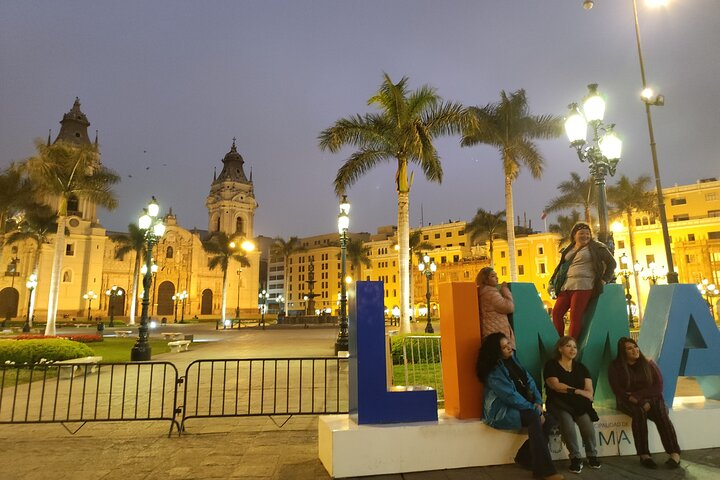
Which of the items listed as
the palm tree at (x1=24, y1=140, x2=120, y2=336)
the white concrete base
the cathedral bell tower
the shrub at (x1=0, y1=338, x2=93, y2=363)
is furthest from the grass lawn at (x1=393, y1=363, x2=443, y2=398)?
the cathedral bell tower

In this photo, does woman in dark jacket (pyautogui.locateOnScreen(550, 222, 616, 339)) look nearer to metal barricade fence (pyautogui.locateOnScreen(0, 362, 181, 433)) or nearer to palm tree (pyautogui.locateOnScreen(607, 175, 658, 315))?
metal barricade fence (pyautogui.locateOnScreen(0, 362, 181, 433))

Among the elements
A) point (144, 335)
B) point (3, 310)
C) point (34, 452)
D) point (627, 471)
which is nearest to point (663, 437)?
point (627, 471)

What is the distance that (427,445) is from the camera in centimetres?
498

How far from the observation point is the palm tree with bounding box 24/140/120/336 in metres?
22.5

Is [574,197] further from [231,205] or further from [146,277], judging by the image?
[231,205]

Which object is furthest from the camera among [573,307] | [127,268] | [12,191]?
[127,268]

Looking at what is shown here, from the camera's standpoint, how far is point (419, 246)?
58500 mm

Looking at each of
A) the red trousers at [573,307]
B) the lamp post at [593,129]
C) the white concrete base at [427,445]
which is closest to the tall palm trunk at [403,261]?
the lamp post at [593,129]

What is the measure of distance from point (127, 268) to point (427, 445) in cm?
7281

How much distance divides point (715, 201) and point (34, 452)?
6671 cm

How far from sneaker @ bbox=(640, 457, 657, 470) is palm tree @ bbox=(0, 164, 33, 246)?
30123 mm

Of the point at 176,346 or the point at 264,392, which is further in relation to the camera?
the point at 176,346

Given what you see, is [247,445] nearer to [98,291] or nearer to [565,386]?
[565,386]

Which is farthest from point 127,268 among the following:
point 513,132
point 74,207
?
point 513,132
